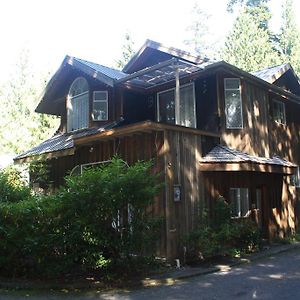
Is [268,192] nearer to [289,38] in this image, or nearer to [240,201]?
[240,201]

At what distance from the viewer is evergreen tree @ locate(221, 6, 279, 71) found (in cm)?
3550

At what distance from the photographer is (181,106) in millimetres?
15086

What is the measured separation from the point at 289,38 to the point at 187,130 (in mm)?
34577

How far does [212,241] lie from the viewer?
11109 mm

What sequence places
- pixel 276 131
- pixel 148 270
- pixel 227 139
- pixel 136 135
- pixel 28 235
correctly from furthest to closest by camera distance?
pixel 276 131
pixel 227 139
pixel 136 135
pixel 148 270
pixel 28 235

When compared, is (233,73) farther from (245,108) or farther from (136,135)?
(136,135)

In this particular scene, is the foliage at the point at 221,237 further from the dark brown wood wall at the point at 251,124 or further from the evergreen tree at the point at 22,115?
the evergreen tree at the point at 22,115

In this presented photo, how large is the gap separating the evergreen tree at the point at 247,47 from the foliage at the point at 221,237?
2517 centimetres

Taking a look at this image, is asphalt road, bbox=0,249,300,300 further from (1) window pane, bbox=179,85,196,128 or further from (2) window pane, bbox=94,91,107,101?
(2) window pane, bbox=94,91,107,101

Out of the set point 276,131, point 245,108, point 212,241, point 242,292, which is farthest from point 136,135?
point 276,131

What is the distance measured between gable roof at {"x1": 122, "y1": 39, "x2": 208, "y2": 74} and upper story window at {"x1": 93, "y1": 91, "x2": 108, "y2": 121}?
2040 mm

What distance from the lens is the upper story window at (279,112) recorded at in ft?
56.2

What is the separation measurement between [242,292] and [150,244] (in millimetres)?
2281

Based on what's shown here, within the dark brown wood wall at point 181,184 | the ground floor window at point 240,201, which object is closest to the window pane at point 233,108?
the ground floor window at point 240,201
